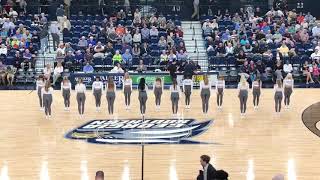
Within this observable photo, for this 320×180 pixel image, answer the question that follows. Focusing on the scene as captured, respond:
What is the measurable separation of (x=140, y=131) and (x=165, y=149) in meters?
2.15

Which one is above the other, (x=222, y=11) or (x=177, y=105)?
(x=222, y=11)

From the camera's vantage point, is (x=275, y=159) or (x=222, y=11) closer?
(x=275, y=159)

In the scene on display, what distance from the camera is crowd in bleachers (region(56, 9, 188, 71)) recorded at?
27359 millimetres

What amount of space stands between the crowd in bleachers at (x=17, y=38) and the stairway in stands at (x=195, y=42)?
6.25 m

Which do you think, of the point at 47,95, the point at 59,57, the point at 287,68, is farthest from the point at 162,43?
the point at 47,95

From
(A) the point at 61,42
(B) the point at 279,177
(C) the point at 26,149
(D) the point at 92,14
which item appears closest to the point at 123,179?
(C) the point at 26,149

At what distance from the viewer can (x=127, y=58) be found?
1084 inches

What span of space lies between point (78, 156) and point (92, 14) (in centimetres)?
1677

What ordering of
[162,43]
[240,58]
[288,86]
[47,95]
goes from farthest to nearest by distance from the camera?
[162,43], [240,58], [288,86], [47,95]

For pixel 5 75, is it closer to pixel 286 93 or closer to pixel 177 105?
pixel 177 105

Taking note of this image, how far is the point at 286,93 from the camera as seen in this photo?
21.7m

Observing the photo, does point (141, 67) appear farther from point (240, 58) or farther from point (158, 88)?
point (158, 88)

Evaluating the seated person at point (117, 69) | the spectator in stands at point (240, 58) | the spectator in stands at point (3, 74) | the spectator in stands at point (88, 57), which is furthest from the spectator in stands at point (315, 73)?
the spectator in stands at point (3, 74)

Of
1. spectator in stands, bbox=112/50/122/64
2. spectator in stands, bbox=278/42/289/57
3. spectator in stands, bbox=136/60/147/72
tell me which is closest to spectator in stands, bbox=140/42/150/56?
spectator in stands, bbox=112/50/122/64
